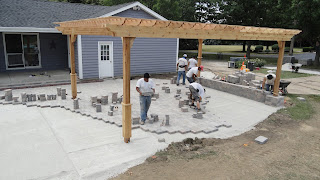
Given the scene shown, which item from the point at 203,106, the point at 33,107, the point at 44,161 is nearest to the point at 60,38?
the point at 33,107

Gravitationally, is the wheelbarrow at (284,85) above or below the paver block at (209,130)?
above

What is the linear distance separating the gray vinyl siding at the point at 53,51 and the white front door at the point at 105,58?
2911 millimetres

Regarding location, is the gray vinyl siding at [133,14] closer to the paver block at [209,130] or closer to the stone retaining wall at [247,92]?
the stone retaining wall at [247,92]

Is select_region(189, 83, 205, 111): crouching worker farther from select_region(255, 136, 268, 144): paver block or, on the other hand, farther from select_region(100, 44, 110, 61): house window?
select_region(100, 44, 110, 61): house window

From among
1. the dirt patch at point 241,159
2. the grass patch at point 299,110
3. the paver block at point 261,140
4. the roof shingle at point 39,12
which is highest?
the roof shingle at point 39,12

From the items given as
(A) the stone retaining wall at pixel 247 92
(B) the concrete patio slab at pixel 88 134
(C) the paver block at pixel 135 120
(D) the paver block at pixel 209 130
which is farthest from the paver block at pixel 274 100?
(C) the paver block at pixel 135 120

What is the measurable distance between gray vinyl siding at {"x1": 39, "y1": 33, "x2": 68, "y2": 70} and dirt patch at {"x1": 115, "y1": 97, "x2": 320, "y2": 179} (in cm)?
1208

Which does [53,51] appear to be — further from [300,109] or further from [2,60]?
[300,109]

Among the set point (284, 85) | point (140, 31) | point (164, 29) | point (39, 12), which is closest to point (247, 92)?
point (284, 85)

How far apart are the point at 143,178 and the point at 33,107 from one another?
20.0 feet

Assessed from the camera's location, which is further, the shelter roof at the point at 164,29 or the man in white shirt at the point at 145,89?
the man in white shirt at the point at 145,89

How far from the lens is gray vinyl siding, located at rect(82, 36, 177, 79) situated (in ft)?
45.5

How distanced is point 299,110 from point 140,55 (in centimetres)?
972

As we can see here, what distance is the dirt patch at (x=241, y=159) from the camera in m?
4.83
